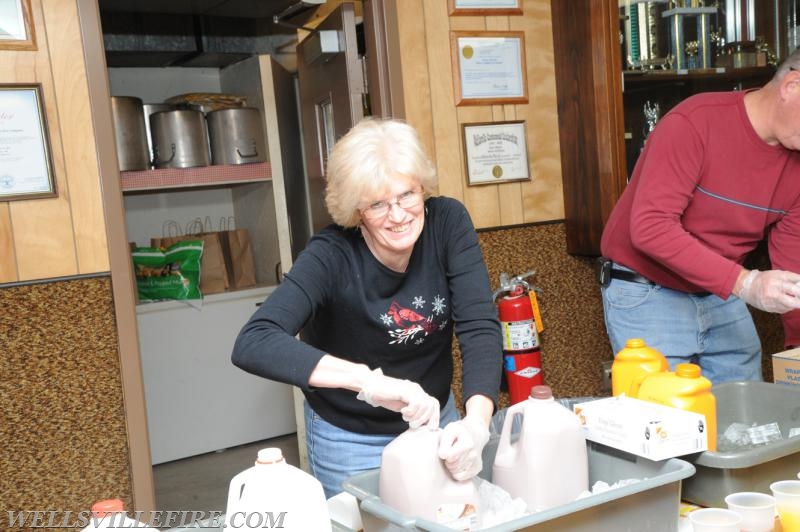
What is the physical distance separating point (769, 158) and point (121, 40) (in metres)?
3.75

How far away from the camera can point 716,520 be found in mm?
1080

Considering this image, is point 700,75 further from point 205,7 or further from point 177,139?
point 205,7

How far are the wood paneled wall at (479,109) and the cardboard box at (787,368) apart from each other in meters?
1.56

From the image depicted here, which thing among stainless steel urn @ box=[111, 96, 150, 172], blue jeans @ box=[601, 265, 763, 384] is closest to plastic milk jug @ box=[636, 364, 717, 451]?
blue jeans @ box=[601, 265, 763, 384]

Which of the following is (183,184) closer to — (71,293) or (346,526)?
(71,293)

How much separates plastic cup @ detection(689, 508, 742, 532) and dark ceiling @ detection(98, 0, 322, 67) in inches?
145

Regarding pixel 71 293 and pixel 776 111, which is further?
pixel 71 293

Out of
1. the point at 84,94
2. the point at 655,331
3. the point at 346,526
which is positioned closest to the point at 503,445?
the point at 346,526

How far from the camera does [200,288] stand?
437cm

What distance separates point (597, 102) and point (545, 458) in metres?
2.08

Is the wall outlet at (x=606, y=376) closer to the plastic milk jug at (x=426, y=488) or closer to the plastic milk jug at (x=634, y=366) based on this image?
the plastic milk jug at (x=634, y=366)

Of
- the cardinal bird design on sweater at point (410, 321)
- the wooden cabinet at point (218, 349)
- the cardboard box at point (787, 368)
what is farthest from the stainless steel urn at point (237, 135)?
the cardboard box at point (787, 368)

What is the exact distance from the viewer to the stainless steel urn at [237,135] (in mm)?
4102

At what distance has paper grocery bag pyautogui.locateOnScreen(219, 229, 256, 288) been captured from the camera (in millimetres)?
4590
